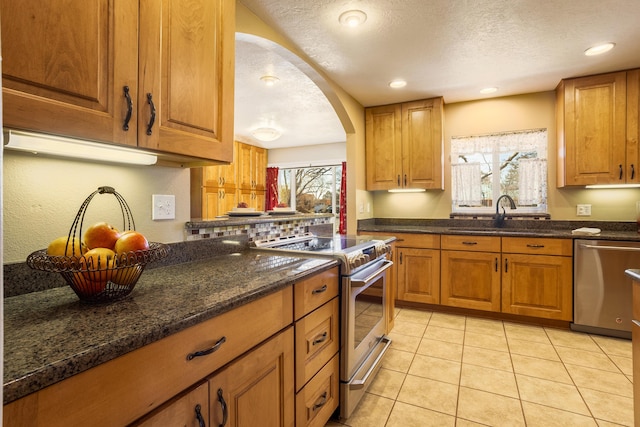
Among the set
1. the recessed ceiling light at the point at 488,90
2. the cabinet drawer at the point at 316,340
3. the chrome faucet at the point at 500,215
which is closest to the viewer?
the cabinet drawer at the point at 316,340

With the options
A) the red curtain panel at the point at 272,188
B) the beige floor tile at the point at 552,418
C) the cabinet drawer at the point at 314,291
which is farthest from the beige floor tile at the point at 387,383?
the red curtain panel at the point at 272,188

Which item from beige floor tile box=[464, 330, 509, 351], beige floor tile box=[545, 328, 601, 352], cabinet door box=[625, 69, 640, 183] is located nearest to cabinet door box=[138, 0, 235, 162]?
beige floor tile box=[464, 330, 509, 351]

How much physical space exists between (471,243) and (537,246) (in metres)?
0.54

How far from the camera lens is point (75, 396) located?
0.60 meters

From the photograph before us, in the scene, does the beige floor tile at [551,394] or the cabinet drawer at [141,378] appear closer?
the cabinet drawer at [141,378]

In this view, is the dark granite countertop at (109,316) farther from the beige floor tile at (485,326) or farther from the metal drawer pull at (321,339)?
the beige floor tile at (485,326)

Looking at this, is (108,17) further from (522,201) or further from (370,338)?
(522,201)

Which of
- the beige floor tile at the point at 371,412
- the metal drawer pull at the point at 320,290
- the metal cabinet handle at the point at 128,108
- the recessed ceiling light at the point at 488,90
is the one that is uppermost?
the recessed ceiling light at the point at 488,90

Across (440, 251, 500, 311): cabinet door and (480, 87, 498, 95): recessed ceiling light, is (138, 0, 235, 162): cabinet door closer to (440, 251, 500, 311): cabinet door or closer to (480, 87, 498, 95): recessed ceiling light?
(440, 251, 500, 311): cabinet door

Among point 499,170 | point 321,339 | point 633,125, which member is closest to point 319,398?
point 321,339

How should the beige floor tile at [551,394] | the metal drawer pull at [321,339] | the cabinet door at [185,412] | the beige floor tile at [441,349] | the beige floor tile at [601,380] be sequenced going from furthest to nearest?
1. the beige floor tile at [441,349]
2. the beige floor tile at [601,380]
3. the beige floor tile at [551,394]
4. the metal drawer pull at [321,339]
5. the cabinet door at [185,412]

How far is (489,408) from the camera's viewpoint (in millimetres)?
1748

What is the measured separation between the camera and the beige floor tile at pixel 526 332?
265cm

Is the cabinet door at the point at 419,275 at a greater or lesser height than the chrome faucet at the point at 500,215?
lesser
